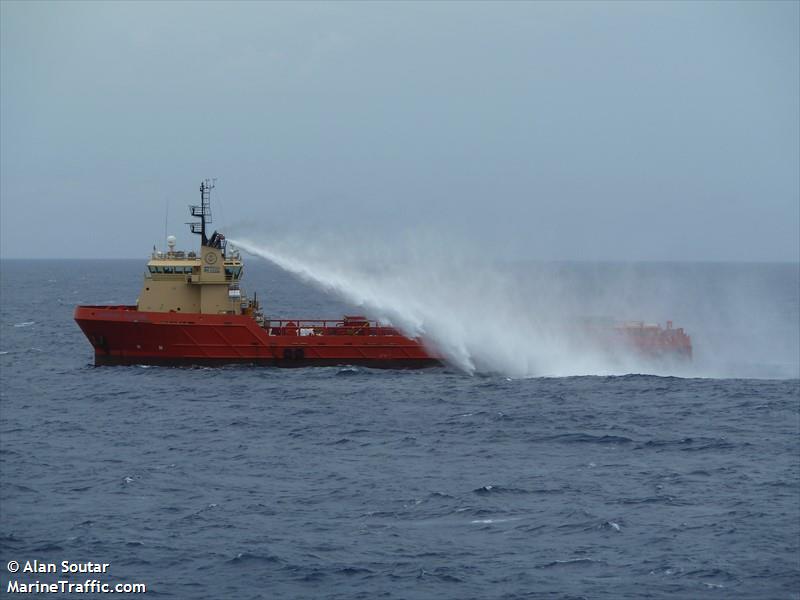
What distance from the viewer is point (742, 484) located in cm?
3162

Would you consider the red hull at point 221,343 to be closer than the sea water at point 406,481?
No

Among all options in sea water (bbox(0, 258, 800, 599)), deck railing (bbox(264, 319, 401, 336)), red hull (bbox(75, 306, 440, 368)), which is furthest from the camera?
deck railing (bbox(264, 319, 401, 336))

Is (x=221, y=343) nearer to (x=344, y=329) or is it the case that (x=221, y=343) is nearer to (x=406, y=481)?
(x=344, y=329)

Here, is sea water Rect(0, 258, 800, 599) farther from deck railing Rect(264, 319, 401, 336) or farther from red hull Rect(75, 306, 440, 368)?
deck railing Rect(264, 319, 401, 336)

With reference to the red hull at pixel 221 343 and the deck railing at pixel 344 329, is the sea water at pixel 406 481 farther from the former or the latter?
the deck railing at pixel 344 329

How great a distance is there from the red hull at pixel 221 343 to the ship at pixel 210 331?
5cm

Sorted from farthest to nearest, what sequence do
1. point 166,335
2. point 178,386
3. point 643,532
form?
1. point 166,335
2. point 178,386
3. point 643,532

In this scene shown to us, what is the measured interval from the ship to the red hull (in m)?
0.05

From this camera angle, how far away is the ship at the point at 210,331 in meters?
53.5

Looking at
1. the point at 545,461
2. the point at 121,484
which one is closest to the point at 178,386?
the point at 121,484

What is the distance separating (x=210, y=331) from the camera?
53.6 m

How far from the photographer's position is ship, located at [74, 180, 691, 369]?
53.5 m

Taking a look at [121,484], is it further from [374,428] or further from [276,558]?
[374,428]

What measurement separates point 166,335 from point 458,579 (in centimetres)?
3334
